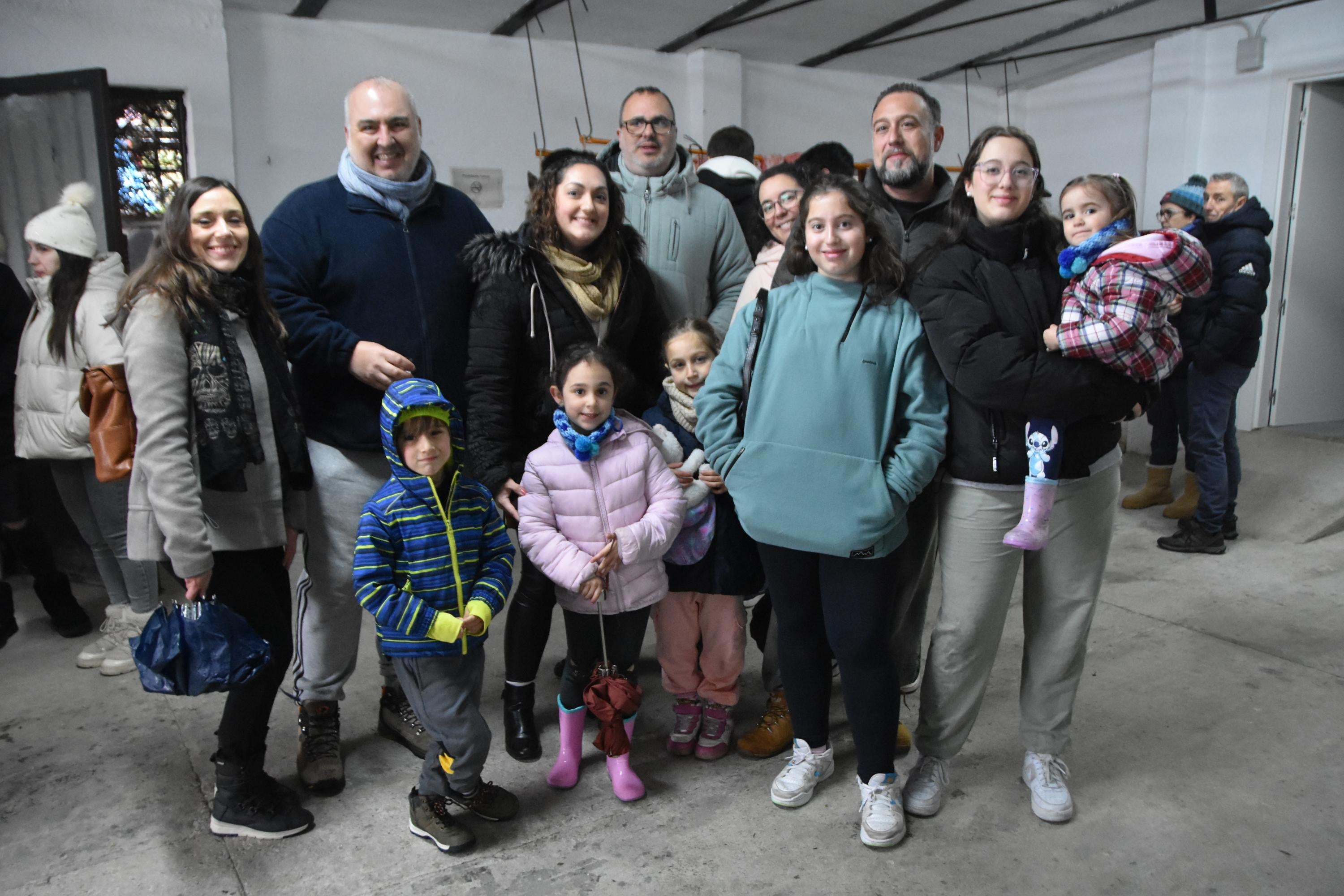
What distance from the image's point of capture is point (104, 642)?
3295mm

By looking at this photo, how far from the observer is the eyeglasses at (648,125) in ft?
8.80

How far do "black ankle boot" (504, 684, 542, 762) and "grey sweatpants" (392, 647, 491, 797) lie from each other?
0.38m

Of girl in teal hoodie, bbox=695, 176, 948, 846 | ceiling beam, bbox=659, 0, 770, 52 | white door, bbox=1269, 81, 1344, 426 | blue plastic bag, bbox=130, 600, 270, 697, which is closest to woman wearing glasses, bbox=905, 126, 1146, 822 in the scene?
girl in teal hoodie, bbox=695, 176, 948, 846

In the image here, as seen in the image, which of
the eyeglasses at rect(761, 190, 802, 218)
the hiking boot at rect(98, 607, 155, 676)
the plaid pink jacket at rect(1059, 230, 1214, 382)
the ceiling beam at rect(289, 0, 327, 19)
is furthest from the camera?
the ceiling beam at rect(289, 0, 327, 19)

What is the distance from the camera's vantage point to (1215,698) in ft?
9.43

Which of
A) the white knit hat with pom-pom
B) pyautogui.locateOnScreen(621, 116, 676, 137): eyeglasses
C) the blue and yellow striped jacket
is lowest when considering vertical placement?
the blue and yellow striped jacket

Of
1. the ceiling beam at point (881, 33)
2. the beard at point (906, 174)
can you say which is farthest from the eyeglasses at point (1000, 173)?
the ceiling beam at point (881, 33)

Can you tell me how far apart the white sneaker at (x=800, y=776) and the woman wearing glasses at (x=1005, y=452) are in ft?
0.70

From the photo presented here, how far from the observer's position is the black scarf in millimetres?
1980

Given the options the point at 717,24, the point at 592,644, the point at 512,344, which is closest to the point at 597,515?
the point at 592,644

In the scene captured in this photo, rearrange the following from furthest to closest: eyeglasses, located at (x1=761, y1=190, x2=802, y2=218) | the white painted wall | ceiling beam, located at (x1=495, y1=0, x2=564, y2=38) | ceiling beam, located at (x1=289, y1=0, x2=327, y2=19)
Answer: ceiling beam, located at (x1=495, y1=0, x2=564, y2=38) → ceiling beam, located at (x1=289, y1=0, x2=327, y2=19) → the white painted wall → eyeglasses, located at (x1=761, y1=190, x2=802, y2=218)

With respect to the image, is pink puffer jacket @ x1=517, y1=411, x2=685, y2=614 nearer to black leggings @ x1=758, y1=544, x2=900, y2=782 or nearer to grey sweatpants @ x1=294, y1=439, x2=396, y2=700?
black leggings @ x1=758, y1=544, x2=900, y2=782

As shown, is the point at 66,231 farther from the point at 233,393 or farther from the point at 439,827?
the point at 439,827

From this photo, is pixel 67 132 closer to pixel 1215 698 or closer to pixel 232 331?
pixel 232 331
